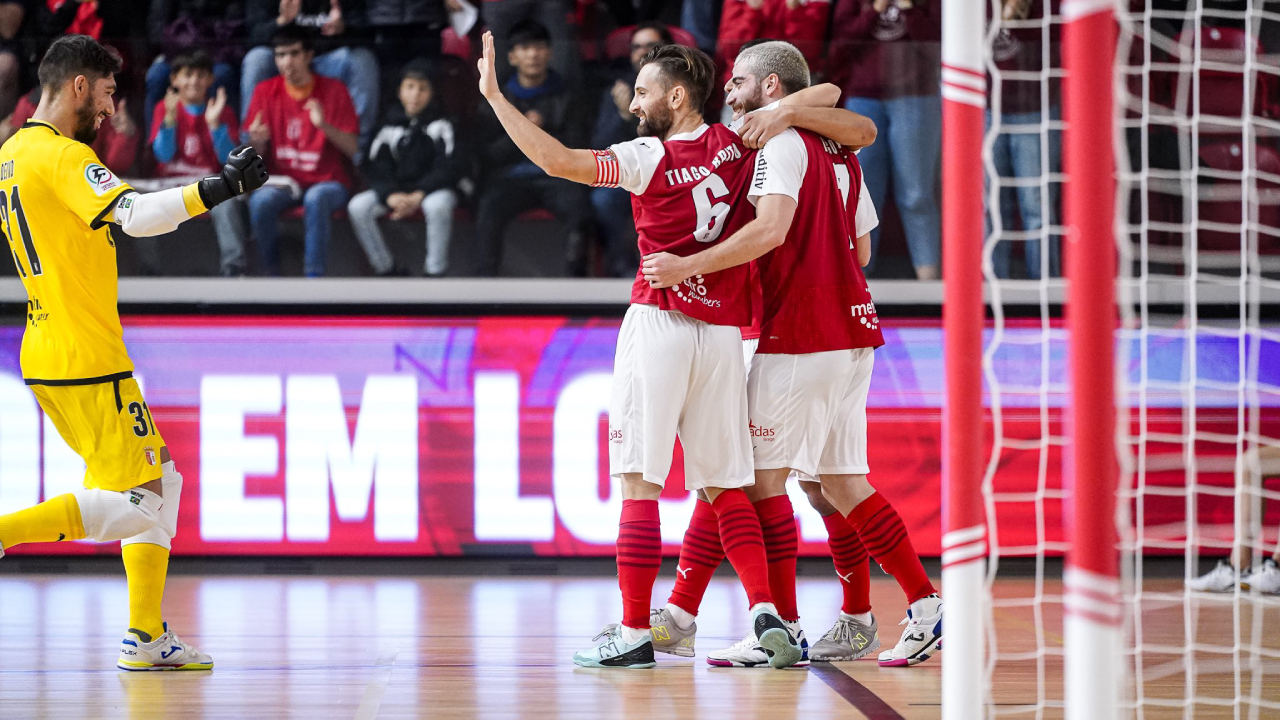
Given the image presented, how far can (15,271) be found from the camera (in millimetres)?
7227

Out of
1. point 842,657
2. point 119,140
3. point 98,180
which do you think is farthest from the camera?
point 119,140

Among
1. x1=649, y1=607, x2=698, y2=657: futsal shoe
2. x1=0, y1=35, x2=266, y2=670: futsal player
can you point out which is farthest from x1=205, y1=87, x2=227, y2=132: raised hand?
x1=649, y1=607, x2=698, y2=657: futsal shoe

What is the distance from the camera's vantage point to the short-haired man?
13.5 ft

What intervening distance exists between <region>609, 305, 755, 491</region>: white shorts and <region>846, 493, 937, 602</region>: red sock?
0.45 meters

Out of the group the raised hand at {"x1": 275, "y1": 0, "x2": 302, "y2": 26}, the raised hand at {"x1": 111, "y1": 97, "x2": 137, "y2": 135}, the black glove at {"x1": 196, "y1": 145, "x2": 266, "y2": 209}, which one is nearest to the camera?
the black glove at {"x1": 196, "y1": 145, "x2": 266, "y2": 209}

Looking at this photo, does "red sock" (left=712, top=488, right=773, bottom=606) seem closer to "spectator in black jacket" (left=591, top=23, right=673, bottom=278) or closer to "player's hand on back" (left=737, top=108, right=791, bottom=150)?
"player's hand on back" (left=737, top=108, right=791, bottom=150)

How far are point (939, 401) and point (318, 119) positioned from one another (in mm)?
4076

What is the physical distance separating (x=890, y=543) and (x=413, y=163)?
4321mm

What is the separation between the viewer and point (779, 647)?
13.5ft

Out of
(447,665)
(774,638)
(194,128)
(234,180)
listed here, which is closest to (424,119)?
(194,128)

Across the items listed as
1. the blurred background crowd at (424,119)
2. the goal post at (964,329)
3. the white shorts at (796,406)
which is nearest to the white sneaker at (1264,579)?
the blurred background crowd at (424,119)

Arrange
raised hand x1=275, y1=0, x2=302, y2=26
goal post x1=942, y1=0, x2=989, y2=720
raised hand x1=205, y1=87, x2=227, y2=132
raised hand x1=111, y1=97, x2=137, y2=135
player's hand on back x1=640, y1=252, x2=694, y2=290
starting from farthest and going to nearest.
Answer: raised hand x1=275, y1=0, x2=302, y2=26, raised hand x1=205, y1=87, x2=227, y2=132, raised hand x1=111, y1=97, x2=137, y2=135, player's hand on back x1=640, y1=252, x2=694, y2=290, goal post x1=942, y1=0, x2=989, y2=720

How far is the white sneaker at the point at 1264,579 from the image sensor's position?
6375 millimetres

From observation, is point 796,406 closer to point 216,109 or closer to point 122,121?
point 216,109
